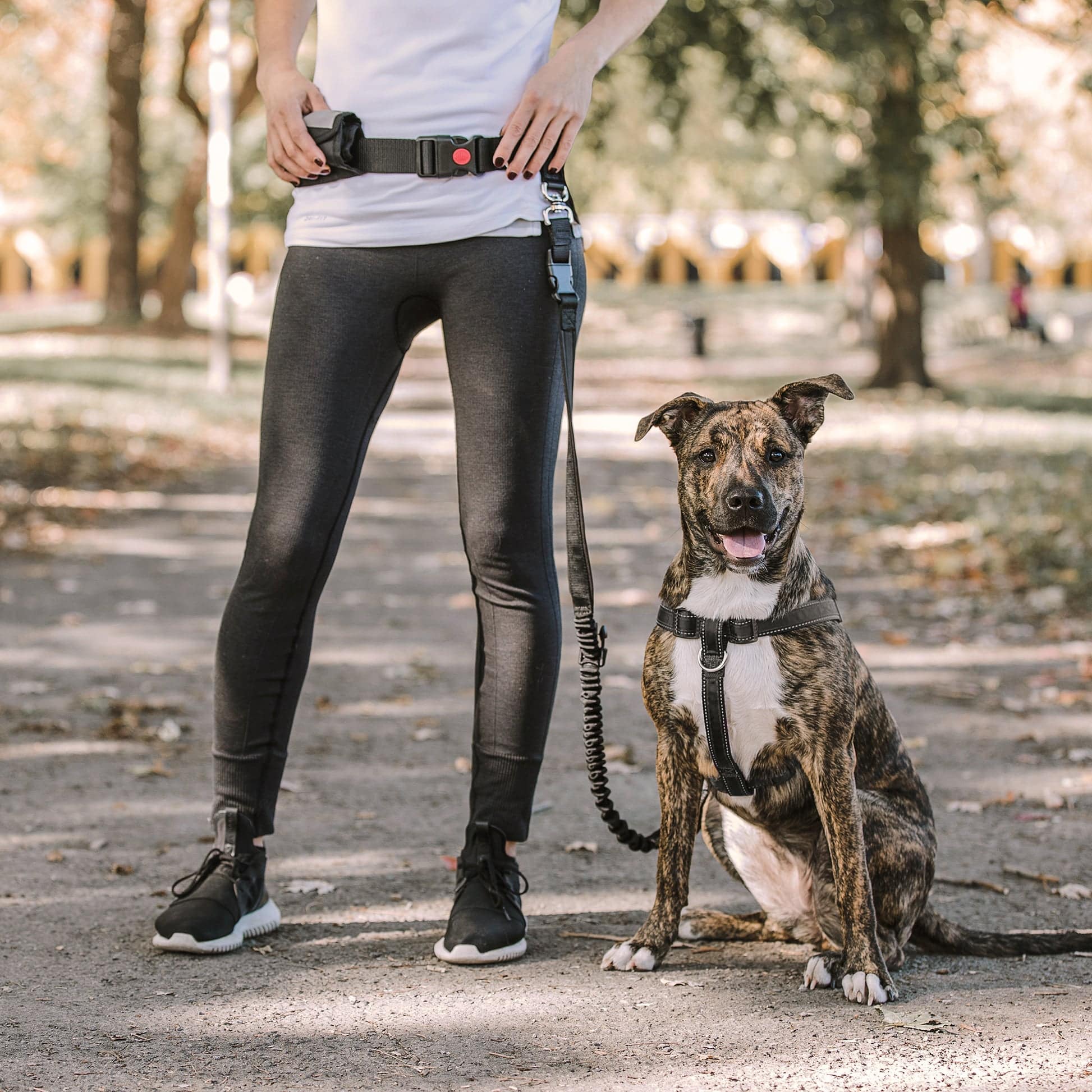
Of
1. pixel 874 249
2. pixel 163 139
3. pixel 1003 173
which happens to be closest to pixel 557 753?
pixel 1003 173

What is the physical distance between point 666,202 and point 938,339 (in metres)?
11.9

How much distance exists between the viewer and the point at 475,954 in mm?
3354

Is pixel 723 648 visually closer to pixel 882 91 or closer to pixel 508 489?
pixel 508 489

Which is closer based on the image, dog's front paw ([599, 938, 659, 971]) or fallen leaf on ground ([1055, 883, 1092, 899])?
dog's front paw ([599, 938, 659, 971])

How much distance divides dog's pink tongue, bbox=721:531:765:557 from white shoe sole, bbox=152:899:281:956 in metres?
1.37

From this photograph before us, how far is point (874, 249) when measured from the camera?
3189cm

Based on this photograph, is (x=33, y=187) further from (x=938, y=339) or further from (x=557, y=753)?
(x=557, y=753)

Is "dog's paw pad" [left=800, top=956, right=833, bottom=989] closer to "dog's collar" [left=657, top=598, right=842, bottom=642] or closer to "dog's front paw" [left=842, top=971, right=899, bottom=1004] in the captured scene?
"dog's front paw" [left=842, top=971, right=899, bottom=1004]

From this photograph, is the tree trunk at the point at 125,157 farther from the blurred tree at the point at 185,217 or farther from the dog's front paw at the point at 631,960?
the dog's front paw at the point at 631,960

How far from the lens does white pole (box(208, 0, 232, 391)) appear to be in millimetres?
19484

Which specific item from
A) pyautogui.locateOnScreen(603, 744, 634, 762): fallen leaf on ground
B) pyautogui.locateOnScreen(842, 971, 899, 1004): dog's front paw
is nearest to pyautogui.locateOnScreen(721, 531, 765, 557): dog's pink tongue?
pyautogui.locateOnScreen(842, 971, 899, 1004): dog's front paw

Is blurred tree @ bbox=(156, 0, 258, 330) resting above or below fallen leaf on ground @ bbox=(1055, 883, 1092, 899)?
above

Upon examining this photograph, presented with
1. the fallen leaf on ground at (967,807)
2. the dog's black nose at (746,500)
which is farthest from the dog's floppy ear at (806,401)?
the fallen leaf on ground at (967,807)

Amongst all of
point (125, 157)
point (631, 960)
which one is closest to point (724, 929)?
point (631, 960)
